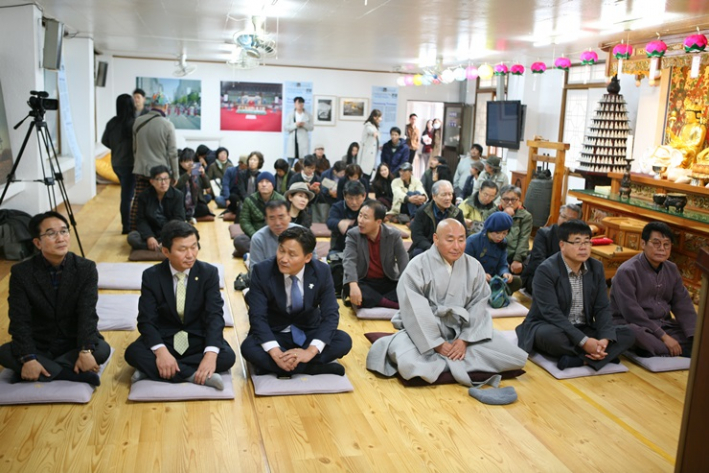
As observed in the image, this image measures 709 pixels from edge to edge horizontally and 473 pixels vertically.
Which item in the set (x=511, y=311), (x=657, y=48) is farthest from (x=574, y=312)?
(x=657, y=48)

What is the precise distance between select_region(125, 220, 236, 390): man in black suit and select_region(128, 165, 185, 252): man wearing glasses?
296 cm

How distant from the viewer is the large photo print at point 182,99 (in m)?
13.9

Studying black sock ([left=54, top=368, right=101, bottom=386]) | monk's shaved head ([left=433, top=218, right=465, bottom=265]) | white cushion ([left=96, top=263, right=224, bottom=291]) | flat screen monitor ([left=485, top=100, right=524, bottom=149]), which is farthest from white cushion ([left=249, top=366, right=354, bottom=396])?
flat screen monitor ([left=485, top=100, right=524, bottom=149])

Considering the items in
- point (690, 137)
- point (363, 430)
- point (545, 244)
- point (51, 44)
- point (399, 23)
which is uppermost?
point (399, 23)

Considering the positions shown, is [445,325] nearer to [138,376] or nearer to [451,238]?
[451,238]

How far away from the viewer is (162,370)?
3734 millimetres

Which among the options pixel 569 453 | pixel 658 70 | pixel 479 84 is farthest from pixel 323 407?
pixel 479 84

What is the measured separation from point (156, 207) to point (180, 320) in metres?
3.15

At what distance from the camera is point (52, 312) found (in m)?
3.73

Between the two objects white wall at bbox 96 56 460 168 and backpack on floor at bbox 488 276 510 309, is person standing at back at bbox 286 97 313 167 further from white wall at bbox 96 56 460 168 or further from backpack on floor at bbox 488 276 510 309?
backpack on floor at bbox 488 276 510 309

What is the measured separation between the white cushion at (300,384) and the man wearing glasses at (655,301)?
200cm

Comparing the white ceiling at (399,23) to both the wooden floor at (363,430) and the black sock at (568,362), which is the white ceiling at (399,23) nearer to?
the black sock at (568,362)

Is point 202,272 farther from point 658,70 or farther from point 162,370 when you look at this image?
point 658,70

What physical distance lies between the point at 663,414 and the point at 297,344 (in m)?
2.03
